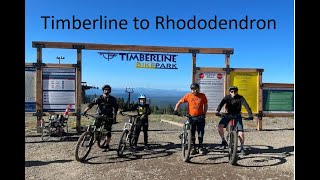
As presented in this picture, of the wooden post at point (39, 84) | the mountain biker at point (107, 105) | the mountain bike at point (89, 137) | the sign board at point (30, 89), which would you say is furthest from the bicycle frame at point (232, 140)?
the sign board at point (30, 89)

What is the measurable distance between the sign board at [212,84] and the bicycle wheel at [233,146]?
526 centimetres

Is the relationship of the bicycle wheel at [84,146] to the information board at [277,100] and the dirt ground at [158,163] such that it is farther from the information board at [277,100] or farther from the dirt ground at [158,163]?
the information board at [277,100]

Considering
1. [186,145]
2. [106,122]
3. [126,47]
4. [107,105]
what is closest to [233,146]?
[186,145]

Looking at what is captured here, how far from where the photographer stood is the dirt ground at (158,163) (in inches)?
254

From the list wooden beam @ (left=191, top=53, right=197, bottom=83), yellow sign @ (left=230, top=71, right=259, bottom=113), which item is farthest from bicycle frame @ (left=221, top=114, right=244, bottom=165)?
yellow sign @ (left=230, top=71, right=259, bottom=113)

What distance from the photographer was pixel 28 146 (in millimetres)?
9516

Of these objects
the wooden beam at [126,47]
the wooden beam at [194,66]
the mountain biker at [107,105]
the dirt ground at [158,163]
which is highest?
the wooden beam at [126,47]

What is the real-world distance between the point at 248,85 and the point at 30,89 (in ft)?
26.3

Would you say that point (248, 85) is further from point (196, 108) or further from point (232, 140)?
point (232, 140)

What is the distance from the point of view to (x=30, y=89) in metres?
11.6
